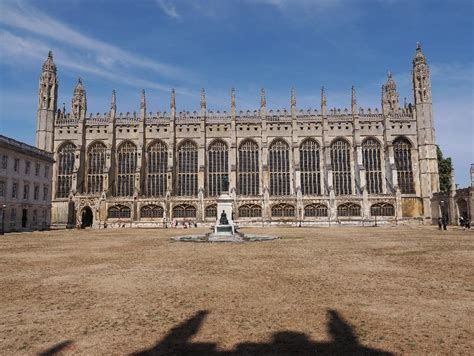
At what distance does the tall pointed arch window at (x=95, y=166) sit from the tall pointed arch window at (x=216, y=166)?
53.9 ft

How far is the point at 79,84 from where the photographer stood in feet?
218

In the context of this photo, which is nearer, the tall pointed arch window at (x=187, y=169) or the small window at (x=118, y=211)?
the small window at (x=118, y=211)

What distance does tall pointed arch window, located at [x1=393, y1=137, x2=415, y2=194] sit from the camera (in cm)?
5253

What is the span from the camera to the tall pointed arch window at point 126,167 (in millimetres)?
54000

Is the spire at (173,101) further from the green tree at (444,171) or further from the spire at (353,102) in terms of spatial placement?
the green tree at (444,171)

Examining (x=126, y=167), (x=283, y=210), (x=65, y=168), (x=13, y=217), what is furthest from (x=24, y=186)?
(x=283, y=210)

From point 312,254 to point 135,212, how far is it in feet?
130

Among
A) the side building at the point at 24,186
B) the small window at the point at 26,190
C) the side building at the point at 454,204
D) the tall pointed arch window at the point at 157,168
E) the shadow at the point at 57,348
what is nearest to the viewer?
the shadow at the point at 57,348

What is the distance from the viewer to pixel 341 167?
5347 centimetres

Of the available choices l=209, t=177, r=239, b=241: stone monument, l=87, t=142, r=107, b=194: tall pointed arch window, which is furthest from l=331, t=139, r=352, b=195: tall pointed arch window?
l=87, t=142, r=107, b=194: tall pointed arch window

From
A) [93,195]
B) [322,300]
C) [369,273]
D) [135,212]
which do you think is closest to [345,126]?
[135,212]

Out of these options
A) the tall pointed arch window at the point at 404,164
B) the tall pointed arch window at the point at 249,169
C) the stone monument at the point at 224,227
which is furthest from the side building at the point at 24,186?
the tall pointed arch window at the point at 404,164

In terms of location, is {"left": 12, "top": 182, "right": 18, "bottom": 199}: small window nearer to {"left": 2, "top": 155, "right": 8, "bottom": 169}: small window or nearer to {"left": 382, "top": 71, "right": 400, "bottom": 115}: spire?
{"left": 2, "top": 155, "right": 8, "bottom": 169}: small window

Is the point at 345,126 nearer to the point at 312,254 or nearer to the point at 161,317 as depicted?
the point at 312,254
